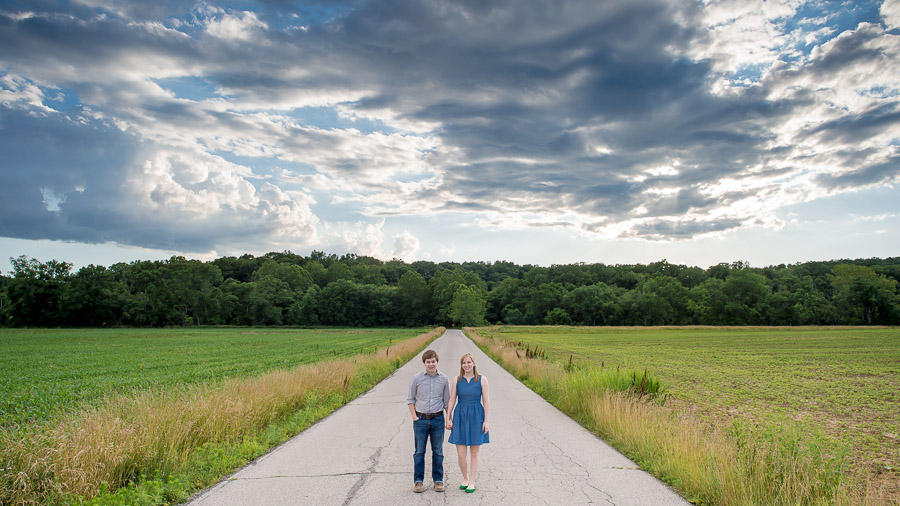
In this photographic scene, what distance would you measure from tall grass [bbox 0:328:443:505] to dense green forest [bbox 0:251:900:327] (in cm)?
10759

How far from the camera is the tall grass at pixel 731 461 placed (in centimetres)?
516

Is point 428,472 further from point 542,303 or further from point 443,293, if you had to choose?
point 542,303

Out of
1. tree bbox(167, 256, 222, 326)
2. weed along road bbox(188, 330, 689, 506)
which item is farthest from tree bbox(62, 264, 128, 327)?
weed along road bbox(188, 330, 689, 506)

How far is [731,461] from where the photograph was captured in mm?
5828

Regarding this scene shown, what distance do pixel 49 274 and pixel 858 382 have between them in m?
122

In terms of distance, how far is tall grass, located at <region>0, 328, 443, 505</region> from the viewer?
5.13m

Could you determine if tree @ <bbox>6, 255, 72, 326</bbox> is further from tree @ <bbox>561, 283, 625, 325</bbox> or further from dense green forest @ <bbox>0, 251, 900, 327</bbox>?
tree @ <bbox>561, 283, 625, 325</bbox>

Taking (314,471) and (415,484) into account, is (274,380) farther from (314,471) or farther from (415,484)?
(415,484)

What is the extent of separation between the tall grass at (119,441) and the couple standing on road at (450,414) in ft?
10.5

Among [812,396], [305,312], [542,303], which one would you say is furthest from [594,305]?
[812,396]

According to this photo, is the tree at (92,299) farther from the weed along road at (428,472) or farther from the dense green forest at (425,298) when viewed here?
the weed along road at (428,472)

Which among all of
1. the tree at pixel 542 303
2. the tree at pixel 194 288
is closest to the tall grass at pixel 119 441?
the tree at pixel 194 288

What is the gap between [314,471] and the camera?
6.72 meters

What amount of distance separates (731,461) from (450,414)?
330cm
